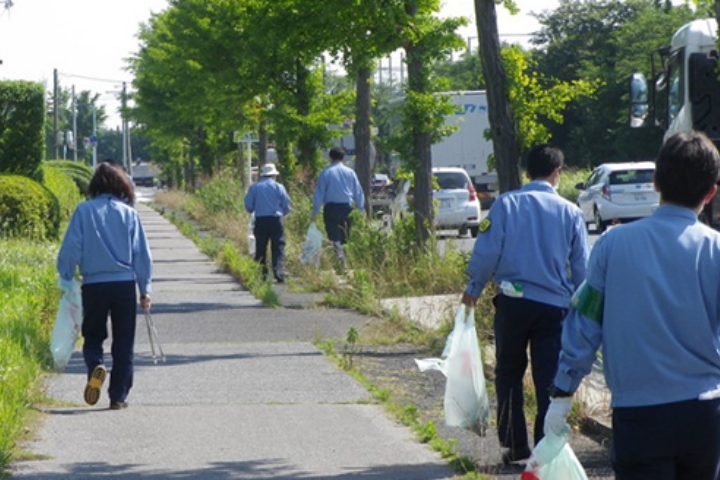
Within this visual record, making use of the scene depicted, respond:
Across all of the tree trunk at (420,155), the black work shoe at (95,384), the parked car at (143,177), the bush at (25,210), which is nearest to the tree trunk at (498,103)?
the black work shoe at (95,384)

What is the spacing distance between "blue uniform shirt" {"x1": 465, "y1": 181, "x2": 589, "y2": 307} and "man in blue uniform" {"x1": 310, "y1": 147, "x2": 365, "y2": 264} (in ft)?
39.6

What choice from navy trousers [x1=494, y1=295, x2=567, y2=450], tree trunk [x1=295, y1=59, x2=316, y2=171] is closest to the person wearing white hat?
tree trunk [x1=295, y1=59, x2=316, y2=171]

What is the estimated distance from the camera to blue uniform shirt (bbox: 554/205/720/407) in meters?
4.98

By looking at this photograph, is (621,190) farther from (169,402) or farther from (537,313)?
(537,313)

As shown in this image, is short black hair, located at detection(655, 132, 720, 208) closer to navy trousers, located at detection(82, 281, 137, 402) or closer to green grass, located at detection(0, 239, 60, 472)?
green grass, located at detection(0, 239, 60, 472)

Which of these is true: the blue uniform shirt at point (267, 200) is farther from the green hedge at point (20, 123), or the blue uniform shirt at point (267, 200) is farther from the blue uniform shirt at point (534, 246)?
the blue uniform shirt at point (534, 246)

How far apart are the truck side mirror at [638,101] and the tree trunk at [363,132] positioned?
685 cm

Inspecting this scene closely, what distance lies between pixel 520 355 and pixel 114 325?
356 cm

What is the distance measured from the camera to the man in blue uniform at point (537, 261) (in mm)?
7973

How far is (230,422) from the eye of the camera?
32.4 ft

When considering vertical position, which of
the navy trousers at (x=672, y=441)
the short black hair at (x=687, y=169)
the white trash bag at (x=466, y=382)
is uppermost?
the short black hair at (x=687, y=169)

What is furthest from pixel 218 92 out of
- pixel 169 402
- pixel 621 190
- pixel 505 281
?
pixel 505 281

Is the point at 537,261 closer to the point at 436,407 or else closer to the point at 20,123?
the point at 436,407

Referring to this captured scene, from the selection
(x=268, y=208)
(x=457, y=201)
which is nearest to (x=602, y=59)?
(x=457, y=201)
